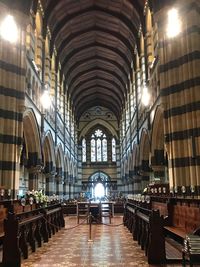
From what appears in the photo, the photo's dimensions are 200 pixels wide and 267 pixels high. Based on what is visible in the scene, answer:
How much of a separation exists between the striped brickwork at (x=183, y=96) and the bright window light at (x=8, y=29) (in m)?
7.47

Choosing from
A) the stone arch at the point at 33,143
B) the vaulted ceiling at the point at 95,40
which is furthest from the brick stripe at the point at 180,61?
the vaulted ceiling at the point at 95,40

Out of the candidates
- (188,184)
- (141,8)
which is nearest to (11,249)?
(188,184)

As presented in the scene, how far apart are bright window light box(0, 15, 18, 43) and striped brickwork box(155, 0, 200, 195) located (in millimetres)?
7468

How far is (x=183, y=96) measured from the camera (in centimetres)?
1543

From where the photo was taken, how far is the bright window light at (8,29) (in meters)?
16.2

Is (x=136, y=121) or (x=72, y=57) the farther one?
(x=72, y=57)

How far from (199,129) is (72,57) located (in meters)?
22.3

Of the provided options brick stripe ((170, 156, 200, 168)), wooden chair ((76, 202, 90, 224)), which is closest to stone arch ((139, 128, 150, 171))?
wooden chair ((76, 202, 90, 224))

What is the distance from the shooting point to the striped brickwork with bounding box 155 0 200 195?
1448 centimetres

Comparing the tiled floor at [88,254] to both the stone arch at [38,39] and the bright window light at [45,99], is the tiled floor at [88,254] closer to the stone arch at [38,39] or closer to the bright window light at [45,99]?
the bright window light at [45,99]

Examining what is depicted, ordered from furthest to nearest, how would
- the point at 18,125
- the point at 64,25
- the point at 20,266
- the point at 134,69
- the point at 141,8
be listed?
the point at 134,69
the point at 64,25
the point at 141,8
the point at 18,125
the point at 20,266

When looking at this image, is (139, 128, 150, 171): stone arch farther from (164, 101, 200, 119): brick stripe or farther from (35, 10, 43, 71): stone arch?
(164, 101, 200, 119): brick stripe

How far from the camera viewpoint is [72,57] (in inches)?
1342

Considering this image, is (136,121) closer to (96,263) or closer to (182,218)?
(182,218)
